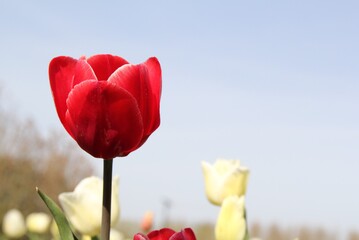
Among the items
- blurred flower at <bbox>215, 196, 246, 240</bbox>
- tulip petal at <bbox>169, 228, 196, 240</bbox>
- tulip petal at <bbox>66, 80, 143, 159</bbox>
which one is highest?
tulip petal at <bbox>66, 80, 143, 159</bbox>

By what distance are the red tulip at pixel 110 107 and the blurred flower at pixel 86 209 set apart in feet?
1.68

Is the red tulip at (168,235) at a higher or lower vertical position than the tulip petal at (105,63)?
lower

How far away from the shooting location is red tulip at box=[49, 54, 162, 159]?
33.2 inches

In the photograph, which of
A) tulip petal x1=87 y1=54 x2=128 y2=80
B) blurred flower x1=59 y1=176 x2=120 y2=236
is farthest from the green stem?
blurred flower x1=59 y1=176 x2=120 y2=236

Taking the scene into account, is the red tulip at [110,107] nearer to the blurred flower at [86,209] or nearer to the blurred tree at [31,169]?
the blurred flower at [86,209]

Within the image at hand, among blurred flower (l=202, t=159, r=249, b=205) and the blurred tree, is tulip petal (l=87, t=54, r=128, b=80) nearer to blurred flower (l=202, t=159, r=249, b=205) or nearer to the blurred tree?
blurred flower (l=202, t=159, r=249, b=205)

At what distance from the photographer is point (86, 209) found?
140 cm

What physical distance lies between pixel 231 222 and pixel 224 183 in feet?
0.96

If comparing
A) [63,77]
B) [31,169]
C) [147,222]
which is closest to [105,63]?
[63,77]

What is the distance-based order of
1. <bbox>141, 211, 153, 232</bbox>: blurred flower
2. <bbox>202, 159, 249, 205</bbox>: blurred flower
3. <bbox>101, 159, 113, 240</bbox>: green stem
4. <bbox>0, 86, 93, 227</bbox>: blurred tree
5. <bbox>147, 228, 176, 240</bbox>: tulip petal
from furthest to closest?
<bbox>0, 86, 93, 227</bbox>: blurred tree → <bbox>141, 211, 153, 232</bbox>: blurred flower → <bbox>202, 159, 249, 205</bbox>: blurred flower → <bbox>147, 228, 176, 240</bbox>: tulip petal → <bbox>101, 159, 113, 240</bbox>: green stem

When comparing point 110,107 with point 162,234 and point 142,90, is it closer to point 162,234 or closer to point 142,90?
point 142,90

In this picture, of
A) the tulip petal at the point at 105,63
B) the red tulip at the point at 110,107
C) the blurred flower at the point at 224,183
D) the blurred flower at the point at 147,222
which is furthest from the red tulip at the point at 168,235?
the blurred flower at the point at 147,222

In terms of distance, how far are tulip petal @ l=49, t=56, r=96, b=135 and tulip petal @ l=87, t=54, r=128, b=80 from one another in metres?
0.03

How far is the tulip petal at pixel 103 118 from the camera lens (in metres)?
0.84
